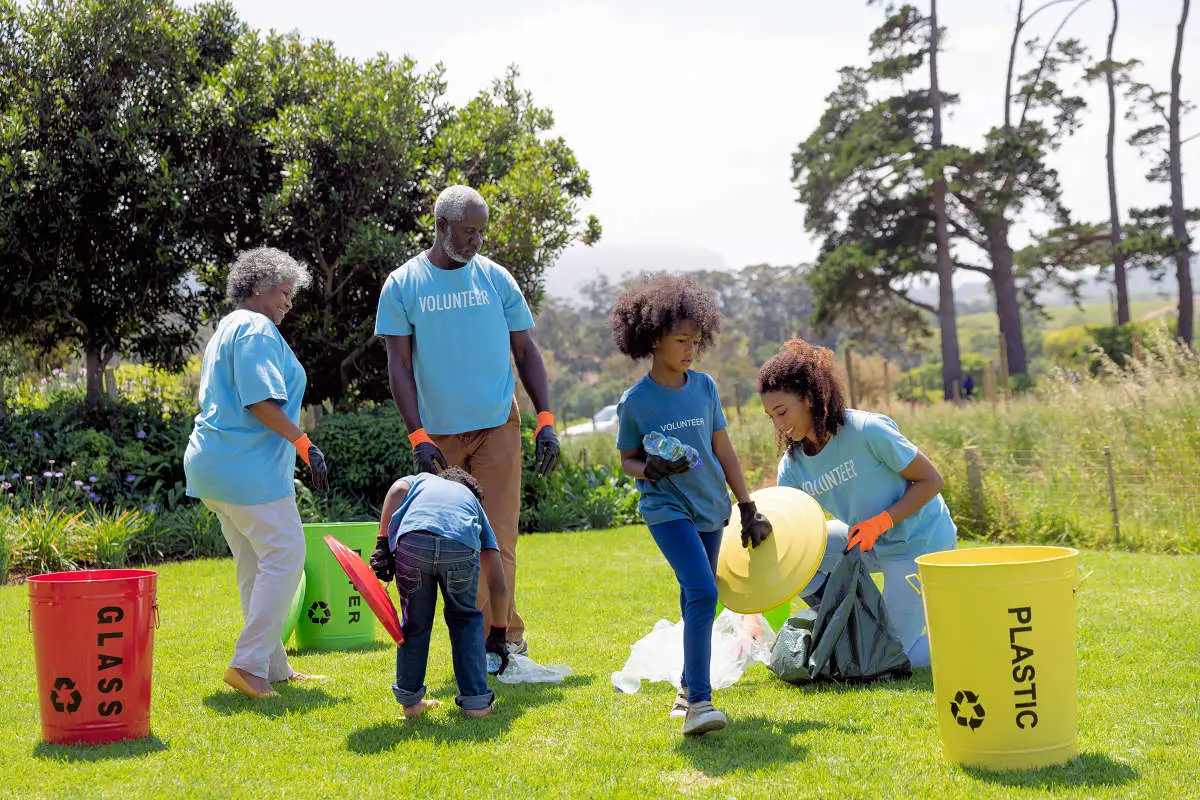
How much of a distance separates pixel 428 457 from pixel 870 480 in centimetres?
197

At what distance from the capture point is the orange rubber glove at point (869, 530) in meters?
4.96

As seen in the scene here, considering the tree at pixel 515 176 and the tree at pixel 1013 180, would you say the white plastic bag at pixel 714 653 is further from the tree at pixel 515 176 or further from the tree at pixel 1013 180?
the tree at pixel 1013 180

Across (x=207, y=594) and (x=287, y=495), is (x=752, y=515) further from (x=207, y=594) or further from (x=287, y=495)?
(x=207, y=594)

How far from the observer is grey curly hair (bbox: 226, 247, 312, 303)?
514cm

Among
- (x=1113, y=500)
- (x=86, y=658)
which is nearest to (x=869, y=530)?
(x=86, y=658)

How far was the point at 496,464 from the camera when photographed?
5453 mm

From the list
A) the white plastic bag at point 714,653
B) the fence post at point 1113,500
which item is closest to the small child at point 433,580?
the white plastic bag at point 714,653

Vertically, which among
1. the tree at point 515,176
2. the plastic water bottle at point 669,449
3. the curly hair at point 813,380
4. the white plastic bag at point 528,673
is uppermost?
the tree at point 515,176

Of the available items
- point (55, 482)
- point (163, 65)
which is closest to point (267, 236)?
point (163, 65)

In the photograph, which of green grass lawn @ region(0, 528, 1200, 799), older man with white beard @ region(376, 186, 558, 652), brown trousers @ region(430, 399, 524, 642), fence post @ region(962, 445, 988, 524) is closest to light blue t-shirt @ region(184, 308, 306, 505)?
older man with white beard @ region(376, 186, 558, 652)

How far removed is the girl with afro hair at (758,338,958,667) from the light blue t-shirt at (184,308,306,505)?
83.8 inches

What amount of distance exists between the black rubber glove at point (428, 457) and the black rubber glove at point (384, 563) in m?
0.46

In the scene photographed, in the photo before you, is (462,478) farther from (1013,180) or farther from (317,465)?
(1013,180)

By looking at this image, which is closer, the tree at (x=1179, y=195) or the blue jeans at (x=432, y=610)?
the blue jeans at (x=432, y=610)
